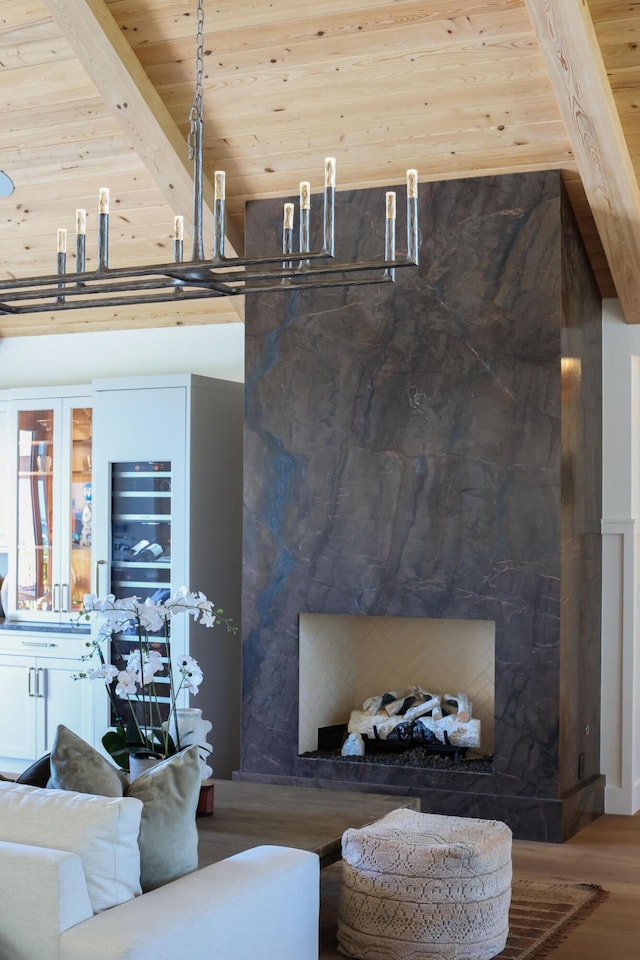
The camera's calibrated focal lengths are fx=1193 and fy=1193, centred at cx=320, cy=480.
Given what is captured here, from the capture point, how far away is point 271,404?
564 cm

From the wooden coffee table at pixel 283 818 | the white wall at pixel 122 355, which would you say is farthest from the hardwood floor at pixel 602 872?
the white wall at pixel 122 355

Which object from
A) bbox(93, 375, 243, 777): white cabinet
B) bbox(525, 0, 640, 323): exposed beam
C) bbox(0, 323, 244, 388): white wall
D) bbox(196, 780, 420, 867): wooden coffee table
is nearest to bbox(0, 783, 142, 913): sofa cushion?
bbox(196, 780, 420, 867): wooden coffee table

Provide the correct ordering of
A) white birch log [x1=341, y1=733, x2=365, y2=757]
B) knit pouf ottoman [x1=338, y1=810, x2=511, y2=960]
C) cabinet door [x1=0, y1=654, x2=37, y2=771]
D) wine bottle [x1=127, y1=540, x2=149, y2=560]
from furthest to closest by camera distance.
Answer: cabinet door [x1=0, y1=654, x2=37, y2=771]
wine bottle [x1=127, y1=540, x2=149, y2=560]
white birch log [x1=341, y1=733, x2=365, y2=757]
knit pouf ottoman [x1=338, y1=810, x2=511, y2=960]

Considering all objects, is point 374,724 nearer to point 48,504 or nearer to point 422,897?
point 422,897

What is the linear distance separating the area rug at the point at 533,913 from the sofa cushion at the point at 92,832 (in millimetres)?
1324

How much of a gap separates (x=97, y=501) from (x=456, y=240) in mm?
2350

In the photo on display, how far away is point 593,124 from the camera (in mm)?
4555

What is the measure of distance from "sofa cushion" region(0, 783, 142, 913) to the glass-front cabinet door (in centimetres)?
403

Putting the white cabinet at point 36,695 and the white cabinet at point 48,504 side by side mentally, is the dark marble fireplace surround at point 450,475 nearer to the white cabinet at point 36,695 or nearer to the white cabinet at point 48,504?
the white cabinet at point 36,695

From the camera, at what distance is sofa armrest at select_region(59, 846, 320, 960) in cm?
239

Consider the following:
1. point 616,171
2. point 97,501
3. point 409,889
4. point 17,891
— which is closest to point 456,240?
point 616,171

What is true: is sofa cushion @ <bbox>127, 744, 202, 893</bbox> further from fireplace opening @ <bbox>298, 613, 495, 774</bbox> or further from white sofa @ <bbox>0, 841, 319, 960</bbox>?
fireplace opening @ <bbox>298, 613, 495, 774</bbox>

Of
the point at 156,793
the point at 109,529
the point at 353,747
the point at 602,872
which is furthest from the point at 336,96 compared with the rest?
the point at 602,872

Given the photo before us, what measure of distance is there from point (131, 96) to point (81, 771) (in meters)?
3.20
